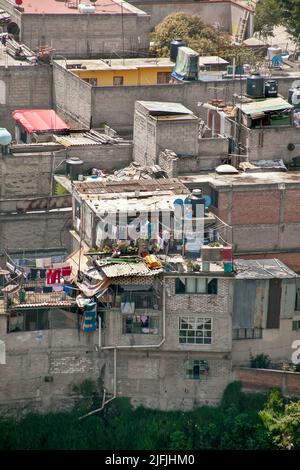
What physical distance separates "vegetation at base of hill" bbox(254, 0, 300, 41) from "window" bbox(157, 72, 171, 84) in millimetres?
10828

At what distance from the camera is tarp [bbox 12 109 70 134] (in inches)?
3233

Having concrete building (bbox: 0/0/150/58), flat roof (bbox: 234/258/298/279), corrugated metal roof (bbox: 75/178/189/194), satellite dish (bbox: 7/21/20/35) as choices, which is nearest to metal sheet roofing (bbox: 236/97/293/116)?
corrugated metal roof (bbox: 75/178/189/194)

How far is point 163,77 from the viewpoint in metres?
87.3

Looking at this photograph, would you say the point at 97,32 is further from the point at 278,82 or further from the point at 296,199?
the point at 296,199

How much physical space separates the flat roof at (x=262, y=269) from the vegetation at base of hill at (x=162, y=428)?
12.2 feet

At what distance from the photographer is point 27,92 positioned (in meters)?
86.0

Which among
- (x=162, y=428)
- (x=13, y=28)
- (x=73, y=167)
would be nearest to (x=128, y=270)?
(x=162, y=428)

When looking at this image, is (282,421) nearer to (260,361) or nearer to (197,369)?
(260,361)

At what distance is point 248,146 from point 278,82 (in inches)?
272

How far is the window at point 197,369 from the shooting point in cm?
7062

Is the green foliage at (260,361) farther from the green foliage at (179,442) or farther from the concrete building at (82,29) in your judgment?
the concrete building at (82,29)

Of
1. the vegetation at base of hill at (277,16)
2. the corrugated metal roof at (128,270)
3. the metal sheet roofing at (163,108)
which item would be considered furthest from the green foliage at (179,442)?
the vegetation at base of hill at (277,16)

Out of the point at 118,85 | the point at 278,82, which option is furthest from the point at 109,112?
the point at 278,82

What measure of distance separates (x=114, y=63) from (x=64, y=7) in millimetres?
4844
